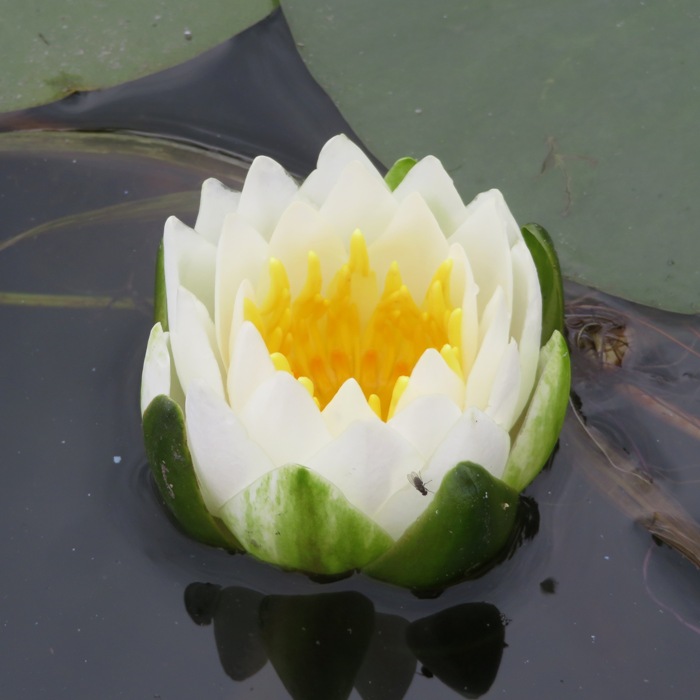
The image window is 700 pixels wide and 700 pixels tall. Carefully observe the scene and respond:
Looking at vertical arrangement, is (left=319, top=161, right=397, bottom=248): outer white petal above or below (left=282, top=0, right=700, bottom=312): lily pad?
above

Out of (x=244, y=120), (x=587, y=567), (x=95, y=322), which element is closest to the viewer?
(x=587, y=567)

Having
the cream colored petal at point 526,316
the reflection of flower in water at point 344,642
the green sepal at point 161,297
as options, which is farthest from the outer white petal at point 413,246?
the reflection of flower in water at point 344,642

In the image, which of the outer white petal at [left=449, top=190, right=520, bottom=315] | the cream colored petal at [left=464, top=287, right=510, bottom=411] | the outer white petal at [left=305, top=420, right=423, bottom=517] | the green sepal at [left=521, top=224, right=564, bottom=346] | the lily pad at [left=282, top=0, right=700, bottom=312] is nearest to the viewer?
the outer white petal at [left=305, top=420, right=423, bottom=517]

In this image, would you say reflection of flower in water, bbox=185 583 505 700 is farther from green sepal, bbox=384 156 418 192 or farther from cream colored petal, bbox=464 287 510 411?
green sepal, bbox=384 156 418 192

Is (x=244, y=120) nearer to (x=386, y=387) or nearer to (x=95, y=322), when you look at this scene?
(x=95, y=322)

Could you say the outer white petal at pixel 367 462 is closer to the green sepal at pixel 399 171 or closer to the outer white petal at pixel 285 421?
the outer white petal at pixel 285 421

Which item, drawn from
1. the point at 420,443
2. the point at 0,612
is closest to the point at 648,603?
the point at 420,443

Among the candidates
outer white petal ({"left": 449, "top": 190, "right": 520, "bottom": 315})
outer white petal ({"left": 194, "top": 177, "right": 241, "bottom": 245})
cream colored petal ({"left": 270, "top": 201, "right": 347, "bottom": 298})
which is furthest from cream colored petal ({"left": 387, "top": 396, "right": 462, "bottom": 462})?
outer white petal ({"left": 194, "top": 177, "right": 241, "bottom": 245})
